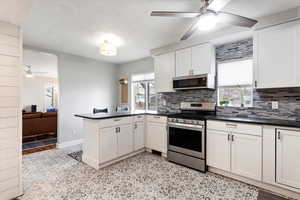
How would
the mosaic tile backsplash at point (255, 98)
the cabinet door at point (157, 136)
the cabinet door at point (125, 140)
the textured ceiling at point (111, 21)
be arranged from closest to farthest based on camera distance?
the textured ceiling at point (111, 21) → the mosaic tile backsplash at point (255, 98) → the cabinet door at point (125, 140) → the cabinet door at point (157, 136)

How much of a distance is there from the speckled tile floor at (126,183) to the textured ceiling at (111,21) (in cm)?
252

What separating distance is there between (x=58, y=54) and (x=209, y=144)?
13.8ft

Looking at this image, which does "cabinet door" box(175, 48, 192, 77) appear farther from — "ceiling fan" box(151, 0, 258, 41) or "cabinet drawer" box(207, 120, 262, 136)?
"ceiling fan" box(151, 0, 258, 41)

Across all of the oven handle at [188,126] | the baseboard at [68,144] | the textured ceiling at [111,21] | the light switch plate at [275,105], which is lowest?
the baseboard at [68,144]

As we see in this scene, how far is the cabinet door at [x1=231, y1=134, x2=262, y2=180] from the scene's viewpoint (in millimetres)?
2184

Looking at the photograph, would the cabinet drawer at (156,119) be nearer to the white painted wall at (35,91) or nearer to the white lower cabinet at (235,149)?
the white lower cabinet at (235,149)

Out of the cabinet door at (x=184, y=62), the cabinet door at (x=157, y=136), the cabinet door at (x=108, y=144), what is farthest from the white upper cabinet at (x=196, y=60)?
the cabinet door at (x=108, y=144)

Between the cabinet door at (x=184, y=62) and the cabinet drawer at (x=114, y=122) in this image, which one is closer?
the cabinet drawer at (x=114, y=122)

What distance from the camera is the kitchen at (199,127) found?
2.03 m

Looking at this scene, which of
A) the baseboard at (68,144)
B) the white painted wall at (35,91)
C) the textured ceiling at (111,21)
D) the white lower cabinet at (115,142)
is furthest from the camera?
the white painted wall at (35,91)

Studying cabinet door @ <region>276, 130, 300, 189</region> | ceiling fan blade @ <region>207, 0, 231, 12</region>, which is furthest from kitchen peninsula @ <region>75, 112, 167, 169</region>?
ceiling fan blade @ <region>207, 0, 231, 12</region>

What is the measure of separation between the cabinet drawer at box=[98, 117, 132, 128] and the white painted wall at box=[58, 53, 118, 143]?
194 centimetres

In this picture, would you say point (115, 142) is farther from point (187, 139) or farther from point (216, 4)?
point (216, 4)

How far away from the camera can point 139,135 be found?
11.6ft
